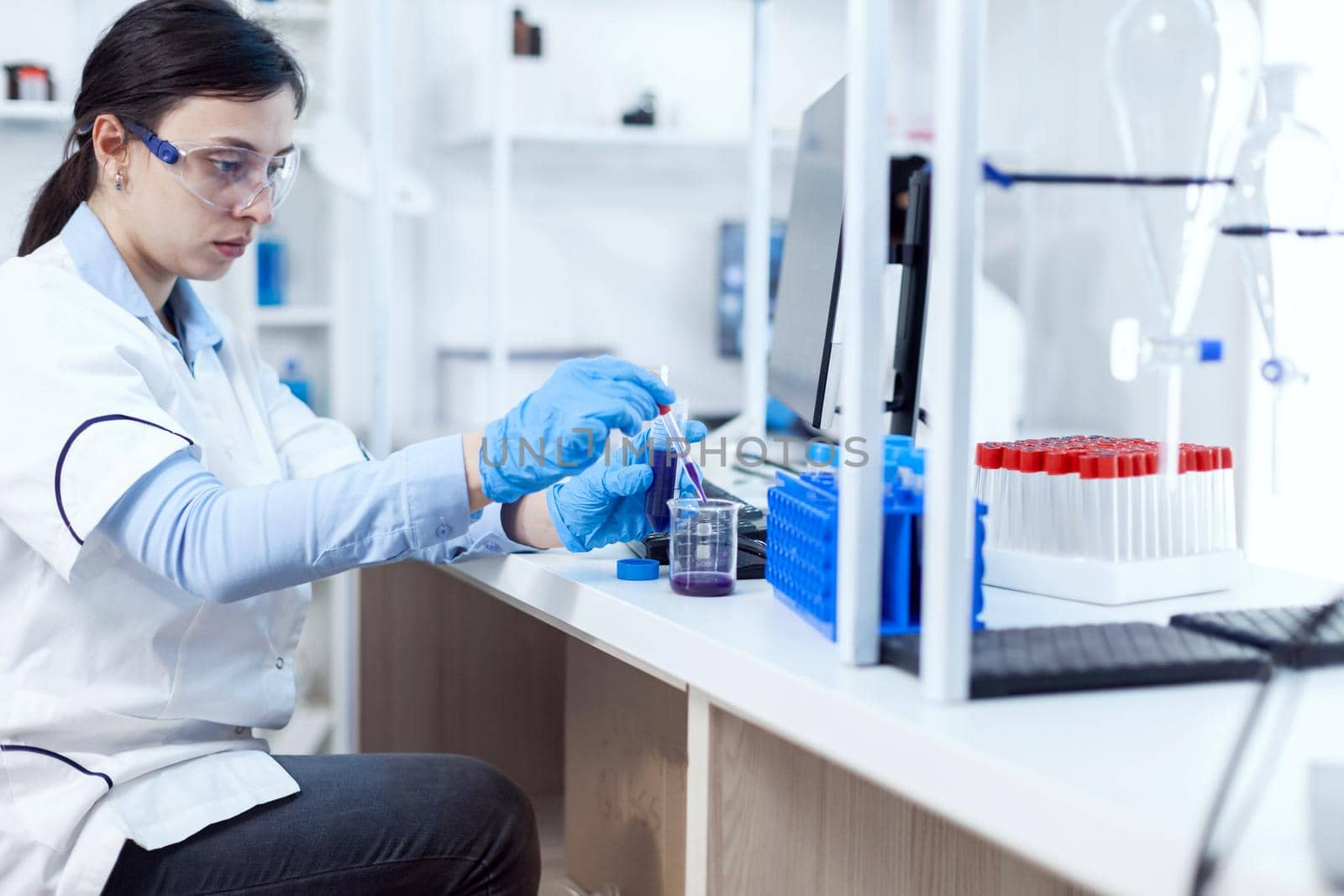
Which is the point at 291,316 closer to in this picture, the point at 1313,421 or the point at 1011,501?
the point at 1011,501

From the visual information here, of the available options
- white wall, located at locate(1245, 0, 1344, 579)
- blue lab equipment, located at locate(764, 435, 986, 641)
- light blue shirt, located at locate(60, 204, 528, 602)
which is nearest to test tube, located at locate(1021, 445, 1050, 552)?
blue lab equipment, located at locate(764, 435, 986, 641)

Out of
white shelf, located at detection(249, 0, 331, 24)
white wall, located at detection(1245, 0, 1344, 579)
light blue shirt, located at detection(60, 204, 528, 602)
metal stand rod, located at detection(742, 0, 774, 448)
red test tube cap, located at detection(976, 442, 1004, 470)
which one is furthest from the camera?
white shelf, located at detection(249, 0, 331, 24)

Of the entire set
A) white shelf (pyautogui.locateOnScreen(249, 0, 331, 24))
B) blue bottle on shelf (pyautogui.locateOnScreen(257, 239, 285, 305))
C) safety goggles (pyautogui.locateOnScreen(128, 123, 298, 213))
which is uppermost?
white shelf (pyautogui.locateOnScreen(249, 0, 331, 24))

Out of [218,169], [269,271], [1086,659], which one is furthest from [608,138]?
[1086,659]

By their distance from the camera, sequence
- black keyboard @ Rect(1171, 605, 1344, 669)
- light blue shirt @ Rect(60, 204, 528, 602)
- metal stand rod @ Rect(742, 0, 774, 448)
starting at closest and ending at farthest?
1. black keyboard @ Rect(1171, 605, 1344, 669)
2. light blue shirt @ Rect(60, 204, 528, 602)
3. metal stand rod @ Rect(742, 0, 774, 448)

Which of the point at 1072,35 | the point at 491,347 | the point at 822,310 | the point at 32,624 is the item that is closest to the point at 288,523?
the point at 32,624

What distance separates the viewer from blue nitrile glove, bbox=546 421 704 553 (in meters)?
1.17

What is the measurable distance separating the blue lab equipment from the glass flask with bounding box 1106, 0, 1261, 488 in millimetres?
203

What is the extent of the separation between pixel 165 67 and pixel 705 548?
28.4 inches

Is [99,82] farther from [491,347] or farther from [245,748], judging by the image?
[491,347]

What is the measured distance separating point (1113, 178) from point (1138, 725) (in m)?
0.37

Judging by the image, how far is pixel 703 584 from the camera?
1063 mm

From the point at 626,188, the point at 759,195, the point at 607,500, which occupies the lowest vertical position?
the point at 607,500

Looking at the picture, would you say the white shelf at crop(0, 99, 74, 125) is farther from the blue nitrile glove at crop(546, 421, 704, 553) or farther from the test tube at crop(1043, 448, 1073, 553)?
the test tube at crop(1043, 448, 1073, 553)
